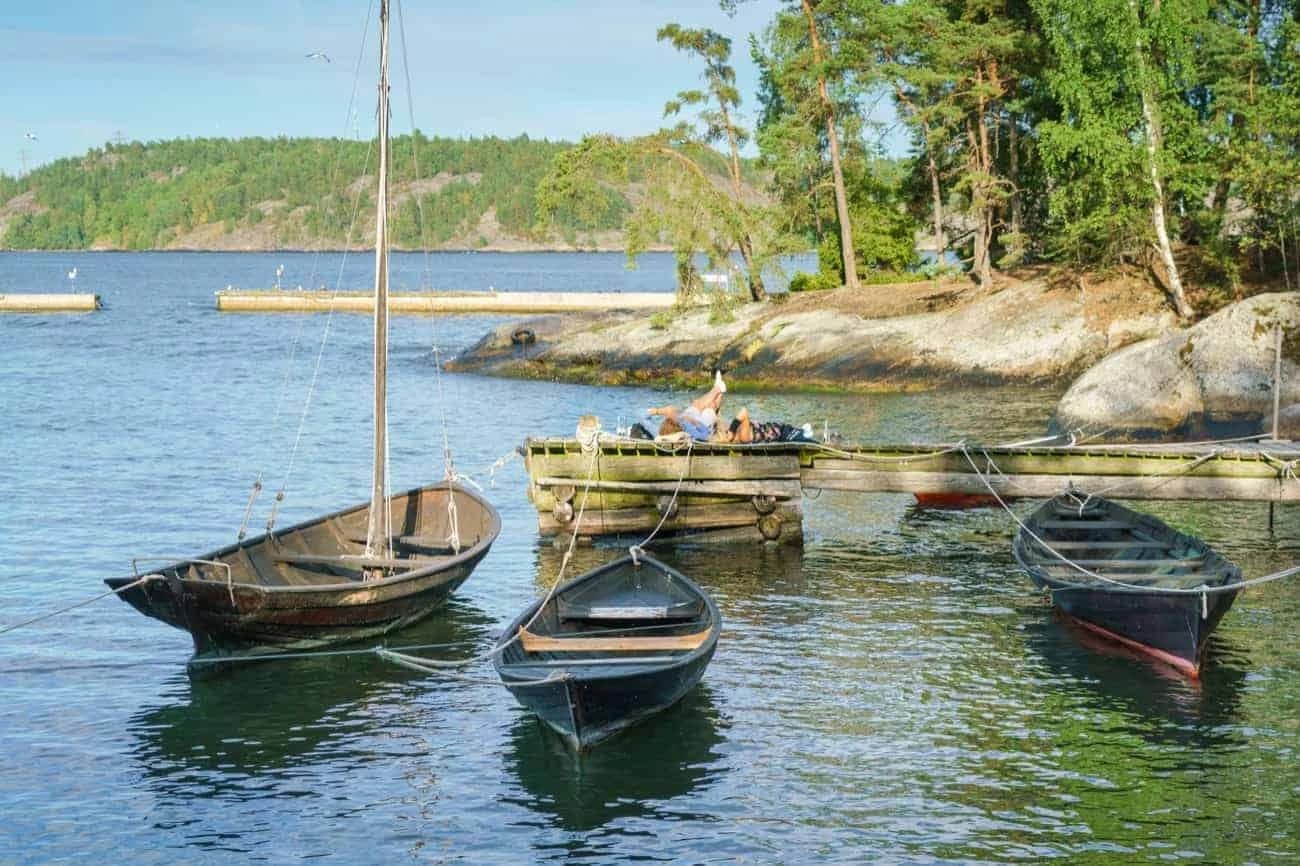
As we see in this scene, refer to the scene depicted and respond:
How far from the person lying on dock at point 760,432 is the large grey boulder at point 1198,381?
11947 mm

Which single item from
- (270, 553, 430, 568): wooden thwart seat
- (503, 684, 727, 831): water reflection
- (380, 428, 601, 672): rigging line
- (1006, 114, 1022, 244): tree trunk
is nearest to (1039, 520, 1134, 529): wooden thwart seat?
(380, 428, 601, 672): rigging line

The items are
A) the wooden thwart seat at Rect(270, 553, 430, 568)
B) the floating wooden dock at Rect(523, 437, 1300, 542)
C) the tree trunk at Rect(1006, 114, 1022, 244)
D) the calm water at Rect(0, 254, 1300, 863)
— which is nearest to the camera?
the calm water at Rect(0, 254, 1300, 863)

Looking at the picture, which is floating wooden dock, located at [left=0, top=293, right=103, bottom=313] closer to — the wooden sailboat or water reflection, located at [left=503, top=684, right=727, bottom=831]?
the wooden sailboat

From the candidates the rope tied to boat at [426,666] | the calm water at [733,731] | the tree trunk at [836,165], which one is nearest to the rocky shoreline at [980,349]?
the tree trunk at [836,165]

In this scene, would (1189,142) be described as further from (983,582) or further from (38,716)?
(38,716)

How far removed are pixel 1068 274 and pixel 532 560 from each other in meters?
29.0

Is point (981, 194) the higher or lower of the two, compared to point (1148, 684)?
higher

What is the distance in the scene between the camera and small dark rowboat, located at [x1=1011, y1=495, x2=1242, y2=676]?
17.4m

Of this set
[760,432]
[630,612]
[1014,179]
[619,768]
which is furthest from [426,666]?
[1014,179]

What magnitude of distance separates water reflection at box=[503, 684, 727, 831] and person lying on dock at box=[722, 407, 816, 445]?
29.9ft

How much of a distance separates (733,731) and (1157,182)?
107 feet

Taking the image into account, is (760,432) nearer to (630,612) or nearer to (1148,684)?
(630,612)

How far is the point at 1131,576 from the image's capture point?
19.1 meters

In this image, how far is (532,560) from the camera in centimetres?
2498
